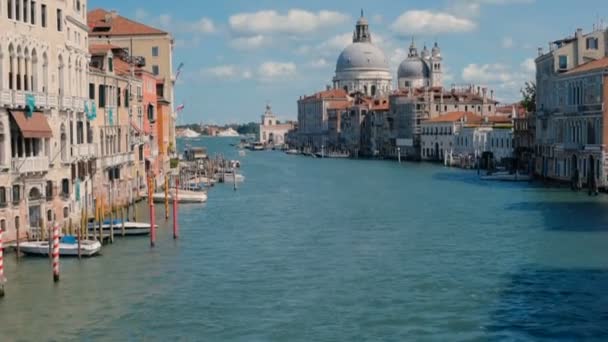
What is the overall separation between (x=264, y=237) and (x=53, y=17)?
6.09 meters

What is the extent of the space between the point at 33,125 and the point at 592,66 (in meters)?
20.8

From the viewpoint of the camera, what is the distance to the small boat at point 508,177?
39.0 meters

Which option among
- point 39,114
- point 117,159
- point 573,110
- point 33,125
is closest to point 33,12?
point 39,114

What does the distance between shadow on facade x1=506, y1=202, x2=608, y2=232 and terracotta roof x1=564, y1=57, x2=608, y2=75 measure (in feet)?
20.4

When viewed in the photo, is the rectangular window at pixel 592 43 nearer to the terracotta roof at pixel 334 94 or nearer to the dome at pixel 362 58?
the terracotta roof at pixel 334 94

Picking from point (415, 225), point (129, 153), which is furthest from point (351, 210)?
point (129, 153)

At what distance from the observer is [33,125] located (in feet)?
55.5

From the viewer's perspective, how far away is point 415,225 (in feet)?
73.6

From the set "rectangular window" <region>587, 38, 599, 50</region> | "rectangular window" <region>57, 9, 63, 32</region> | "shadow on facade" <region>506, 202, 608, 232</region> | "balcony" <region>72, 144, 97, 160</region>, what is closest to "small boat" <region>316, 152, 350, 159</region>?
"rectangular window" <region>587, 38, 599, 50</region>

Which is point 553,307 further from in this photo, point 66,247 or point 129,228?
point 129,228

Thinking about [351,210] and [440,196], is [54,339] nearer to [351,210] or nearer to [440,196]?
[351,210]

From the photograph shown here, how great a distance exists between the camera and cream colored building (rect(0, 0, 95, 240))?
16281 millimetres

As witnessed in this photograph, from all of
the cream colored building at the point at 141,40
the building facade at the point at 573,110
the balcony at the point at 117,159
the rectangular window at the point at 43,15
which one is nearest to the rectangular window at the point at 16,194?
the rectangular window at the point at 43,15

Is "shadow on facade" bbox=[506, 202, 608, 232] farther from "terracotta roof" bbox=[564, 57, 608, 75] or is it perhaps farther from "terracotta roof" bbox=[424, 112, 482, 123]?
"terracotta roof" bbox=[424, 112, 482, 123]
